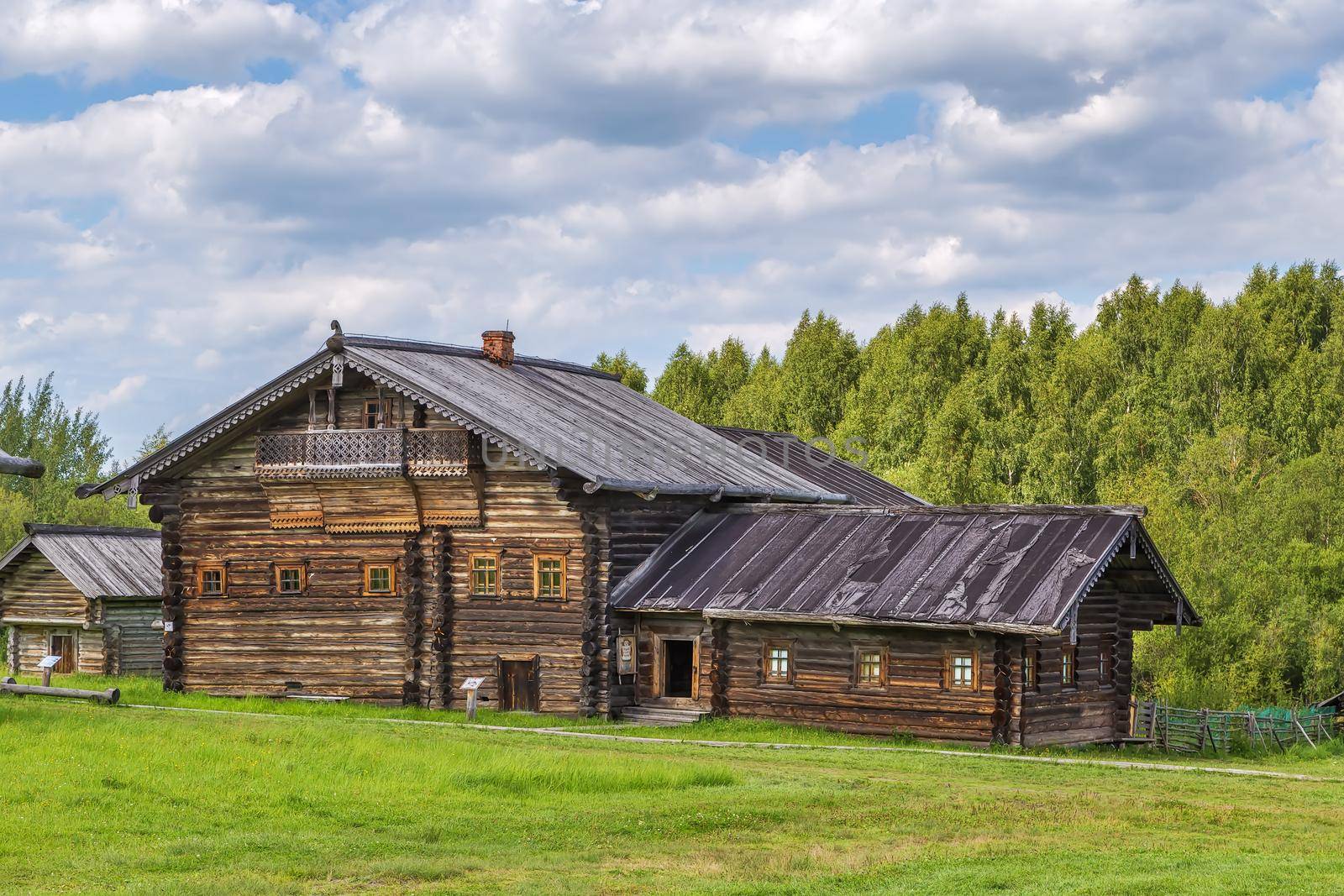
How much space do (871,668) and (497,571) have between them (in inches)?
347

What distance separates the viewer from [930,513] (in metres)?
34.6

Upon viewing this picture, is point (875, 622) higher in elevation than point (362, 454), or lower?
lower

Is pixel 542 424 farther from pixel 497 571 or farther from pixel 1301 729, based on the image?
pixel 1301 729

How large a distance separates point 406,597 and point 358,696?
2.69m

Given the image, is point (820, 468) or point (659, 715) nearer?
point (659, 715)

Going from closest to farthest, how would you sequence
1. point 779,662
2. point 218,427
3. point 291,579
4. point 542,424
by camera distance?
point 779,662 < point 542,424 < point 218,427 < point 291,579

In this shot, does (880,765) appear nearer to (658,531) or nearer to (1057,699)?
(1057,699)

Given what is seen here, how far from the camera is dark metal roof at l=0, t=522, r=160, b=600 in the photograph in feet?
156

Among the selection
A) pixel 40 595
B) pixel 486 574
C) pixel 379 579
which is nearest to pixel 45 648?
pixel 40 595

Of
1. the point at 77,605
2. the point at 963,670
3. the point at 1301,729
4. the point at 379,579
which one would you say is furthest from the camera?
the point at 77,605

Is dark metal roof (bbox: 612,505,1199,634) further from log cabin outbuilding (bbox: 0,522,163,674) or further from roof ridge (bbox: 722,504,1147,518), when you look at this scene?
log cabin outbuilding (bbox: 0,522,163,674)

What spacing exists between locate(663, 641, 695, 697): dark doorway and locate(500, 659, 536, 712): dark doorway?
2899 mm

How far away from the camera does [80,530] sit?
50031 millimetres

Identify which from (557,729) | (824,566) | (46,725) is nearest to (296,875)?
(46,725)
